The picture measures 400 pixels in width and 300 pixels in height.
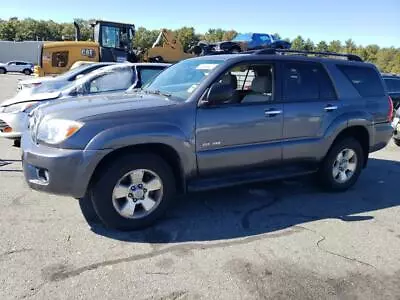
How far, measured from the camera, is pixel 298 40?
288 feet

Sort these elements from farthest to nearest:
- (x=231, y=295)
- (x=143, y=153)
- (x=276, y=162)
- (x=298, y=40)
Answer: (x=298, y=40), (x=276, y=162), (x=143, y=153), (x=231, y=295)

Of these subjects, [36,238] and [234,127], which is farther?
[234,127]

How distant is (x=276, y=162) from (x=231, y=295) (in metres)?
2.26

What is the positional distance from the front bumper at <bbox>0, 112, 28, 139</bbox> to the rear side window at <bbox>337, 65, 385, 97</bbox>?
529 cm

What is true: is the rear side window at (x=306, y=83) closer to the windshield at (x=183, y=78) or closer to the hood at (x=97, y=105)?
the windshield at (x=183, y=78)

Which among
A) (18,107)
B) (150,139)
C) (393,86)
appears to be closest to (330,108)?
(150,139)

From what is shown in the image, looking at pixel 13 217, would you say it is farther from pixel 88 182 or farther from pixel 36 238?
pixel 88 182

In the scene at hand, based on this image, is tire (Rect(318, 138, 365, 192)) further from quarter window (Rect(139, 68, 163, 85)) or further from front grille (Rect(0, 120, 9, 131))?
front grille (Rect(0, 120, 9, 131))

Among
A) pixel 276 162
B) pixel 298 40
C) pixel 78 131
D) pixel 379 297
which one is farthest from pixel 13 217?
pixel 298 40

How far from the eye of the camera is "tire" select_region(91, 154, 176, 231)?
402 cm

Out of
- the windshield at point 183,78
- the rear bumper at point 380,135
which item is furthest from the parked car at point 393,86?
the windshield at point 183,78

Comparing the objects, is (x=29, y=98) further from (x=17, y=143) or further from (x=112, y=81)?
(x=112, y=81)

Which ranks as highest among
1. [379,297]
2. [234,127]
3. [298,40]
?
[298,40]

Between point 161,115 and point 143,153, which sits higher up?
point 161,115
